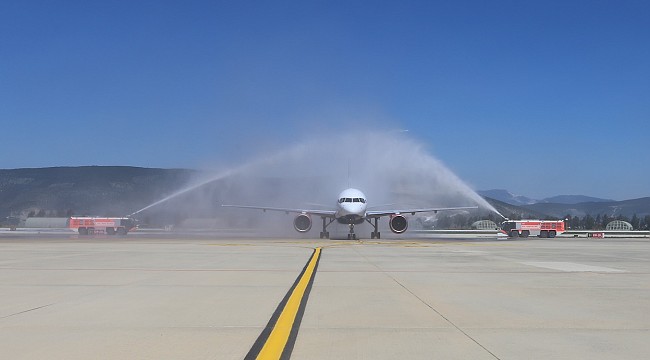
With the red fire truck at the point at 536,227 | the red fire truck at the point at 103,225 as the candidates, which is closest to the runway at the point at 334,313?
the red fire truck at the point at 103,225

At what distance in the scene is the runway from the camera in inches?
289

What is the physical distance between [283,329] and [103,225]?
6773 cm

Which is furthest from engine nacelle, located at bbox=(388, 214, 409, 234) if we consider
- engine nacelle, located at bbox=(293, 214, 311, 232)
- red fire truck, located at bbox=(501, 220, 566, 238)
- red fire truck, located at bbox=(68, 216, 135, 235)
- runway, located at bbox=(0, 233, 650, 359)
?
red fire truck, located at bbox=(68, 216, 135, 235)

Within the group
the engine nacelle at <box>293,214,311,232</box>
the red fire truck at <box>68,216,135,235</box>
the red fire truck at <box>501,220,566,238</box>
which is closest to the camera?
the engine nacelle at <box>293,214,311,232</box>

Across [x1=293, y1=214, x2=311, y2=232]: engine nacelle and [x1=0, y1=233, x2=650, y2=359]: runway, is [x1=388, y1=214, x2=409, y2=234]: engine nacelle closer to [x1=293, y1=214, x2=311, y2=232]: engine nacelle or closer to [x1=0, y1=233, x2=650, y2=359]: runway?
[x1=293, y1=214, x2=311, y2=232]: engine nacelle

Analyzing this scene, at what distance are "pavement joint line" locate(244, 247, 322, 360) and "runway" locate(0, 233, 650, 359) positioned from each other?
110 mm

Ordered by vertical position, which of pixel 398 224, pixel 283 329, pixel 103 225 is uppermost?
pixel 398 224

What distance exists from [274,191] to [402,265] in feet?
204

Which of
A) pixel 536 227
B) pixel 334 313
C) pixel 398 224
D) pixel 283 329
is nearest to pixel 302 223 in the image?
pixel 398 224

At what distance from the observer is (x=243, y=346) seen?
7445 mm

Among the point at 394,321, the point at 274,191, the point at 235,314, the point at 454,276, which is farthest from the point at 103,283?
the point at 274,191

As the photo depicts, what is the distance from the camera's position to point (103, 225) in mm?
71000

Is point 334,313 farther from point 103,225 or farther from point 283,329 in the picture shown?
point 103,225

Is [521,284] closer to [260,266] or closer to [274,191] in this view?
[260,266]
